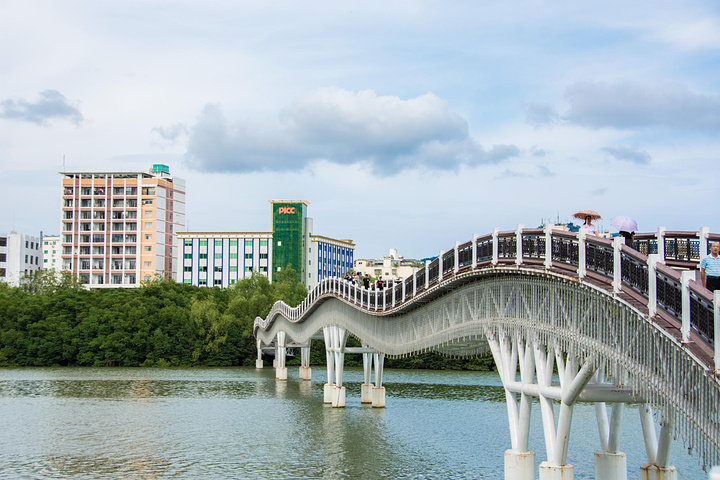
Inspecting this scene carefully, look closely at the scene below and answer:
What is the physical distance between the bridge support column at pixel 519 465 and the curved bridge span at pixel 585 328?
38mm

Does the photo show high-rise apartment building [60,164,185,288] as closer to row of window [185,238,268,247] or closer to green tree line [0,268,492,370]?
row of window [185,238,268,247]

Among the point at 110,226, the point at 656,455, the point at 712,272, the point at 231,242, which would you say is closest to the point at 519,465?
the point at 656,455

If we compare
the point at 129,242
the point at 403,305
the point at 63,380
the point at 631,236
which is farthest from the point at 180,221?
the point at 631,236

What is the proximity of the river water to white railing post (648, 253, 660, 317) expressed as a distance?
14690 millimetres

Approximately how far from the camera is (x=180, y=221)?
16375cm

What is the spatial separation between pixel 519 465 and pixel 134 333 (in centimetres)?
8713

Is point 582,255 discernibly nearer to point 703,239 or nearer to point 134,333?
point 703,239

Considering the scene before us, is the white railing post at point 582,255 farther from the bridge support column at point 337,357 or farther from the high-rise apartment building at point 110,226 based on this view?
the high-rise apartment building at point 110,226

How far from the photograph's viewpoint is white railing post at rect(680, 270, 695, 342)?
47.0ft

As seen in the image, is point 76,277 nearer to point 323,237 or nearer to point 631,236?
point 323,237

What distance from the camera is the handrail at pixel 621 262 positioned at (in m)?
14.3

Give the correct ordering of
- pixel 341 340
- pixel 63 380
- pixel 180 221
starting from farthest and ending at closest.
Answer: pixel 180 221, pixel 63 380, pixel 341 340

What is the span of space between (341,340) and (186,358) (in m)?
56.2

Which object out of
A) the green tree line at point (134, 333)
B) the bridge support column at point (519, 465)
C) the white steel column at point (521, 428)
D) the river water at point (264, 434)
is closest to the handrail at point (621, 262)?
the white steel column at point (521, 428)
